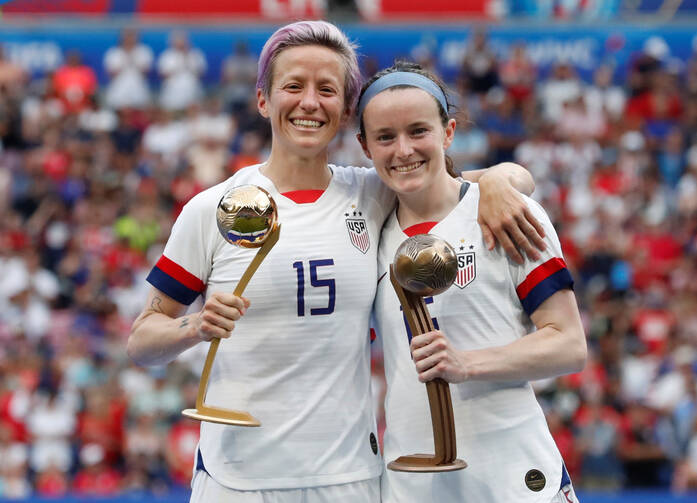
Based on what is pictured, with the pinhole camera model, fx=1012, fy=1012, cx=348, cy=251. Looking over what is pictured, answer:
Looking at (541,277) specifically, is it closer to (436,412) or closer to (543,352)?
(543,352)

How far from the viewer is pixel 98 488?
30.5 ft

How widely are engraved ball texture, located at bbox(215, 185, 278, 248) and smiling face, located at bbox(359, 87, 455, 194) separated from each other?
613 millimetres

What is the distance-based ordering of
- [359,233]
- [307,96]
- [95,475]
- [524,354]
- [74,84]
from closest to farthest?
[524,354] → [307,96] → [359,233] → [95,475] → [74,84]

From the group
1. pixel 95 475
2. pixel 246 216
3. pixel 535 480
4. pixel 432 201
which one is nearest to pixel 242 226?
pixel 246 216

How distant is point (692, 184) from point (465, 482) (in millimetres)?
9933

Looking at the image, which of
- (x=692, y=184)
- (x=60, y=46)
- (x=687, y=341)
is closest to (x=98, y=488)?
(x=687, y=341)

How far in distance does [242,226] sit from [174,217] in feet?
29.7

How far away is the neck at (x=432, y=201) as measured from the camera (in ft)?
12.8

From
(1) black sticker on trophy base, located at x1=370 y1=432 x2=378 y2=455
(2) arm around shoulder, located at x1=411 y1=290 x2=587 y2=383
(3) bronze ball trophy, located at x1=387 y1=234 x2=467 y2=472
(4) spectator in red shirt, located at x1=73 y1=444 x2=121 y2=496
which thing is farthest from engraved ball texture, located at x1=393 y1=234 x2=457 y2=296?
(4) spectator in red shirt, located at x1=73 y1=444 x2=121 y2=496

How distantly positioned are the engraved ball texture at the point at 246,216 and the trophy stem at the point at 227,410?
0.18ft

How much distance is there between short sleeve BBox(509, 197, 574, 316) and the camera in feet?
12.1

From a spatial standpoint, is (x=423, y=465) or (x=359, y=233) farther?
(x=359, y=233)

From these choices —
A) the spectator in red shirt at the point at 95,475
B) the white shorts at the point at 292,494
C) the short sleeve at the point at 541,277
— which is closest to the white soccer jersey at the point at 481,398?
the short sleeve at the point at 541,277

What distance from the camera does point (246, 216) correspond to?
333cm
